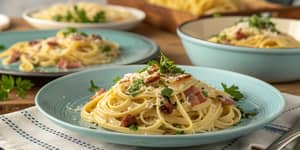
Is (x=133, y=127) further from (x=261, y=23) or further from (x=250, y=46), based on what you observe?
(x=261, y=23)

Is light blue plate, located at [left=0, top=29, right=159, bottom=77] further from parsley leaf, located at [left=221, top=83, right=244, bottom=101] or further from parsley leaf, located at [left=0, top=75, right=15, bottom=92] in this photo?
→ parsley leaf, located at [left=221, top=83, right=244, bottom=101]

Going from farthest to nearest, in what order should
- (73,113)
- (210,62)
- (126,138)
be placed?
(210,62), (73,113), (126,138)

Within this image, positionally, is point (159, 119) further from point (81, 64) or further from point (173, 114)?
point (81, 64)

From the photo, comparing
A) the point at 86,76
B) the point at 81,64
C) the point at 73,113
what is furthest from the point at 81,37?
the point at 73,113

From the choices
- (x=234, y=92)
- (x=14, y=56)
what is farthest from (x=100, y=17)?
(x=234, y=92)

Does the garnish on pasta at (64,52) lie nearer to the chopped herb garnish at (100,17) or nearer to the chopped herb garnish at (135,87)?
the chopped herb garnish at (100,17)

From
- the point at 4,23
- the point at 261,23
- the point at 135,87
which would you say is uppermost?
the point at 135,87
